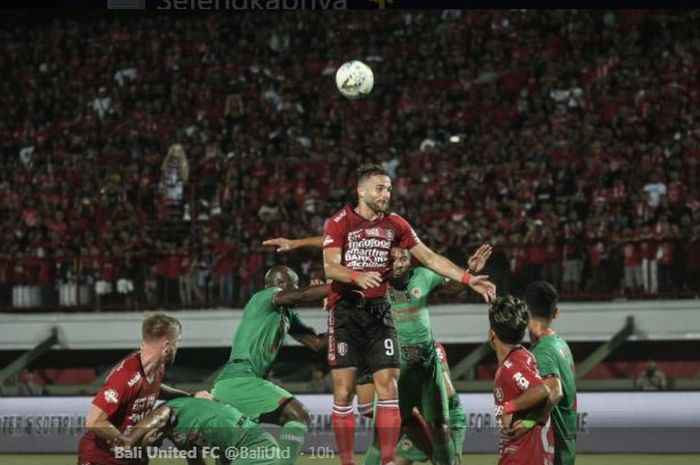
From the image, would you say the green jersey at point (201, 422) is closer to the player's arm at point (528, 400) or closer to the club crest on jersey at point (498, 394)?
the club crest on jersey at point (498, 394)

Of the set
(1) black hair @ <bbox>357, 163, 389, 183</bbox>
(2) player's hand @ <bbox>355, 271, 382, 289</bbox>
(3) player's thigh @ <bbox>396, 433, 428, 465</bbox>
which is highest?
(1) black hair @ <bbox>357, 163, 389, 183</bbox>

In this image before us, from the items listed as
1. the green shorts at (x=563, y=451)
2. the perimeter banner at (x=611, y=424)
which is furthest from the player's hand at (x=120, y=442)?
the perimeter banner at (x=611, y=424)

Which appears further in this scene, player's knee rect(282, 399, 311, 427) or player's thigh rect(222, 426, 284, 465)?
player's knee rect(282, 399, 311, 427)

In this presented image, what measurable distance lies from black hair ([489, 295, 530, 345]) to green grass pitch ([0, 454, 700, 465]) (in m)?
5.72

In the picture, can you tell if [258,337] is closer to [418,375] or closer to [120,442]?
[418,375]

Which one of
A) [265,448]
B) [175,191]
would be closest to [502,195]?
[175,191]

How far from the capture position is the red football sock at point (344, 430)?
8508 millimetres

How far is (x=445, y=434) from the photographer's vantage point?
9.43 metres

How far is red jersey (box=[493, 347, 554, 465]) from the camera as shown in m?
7.07

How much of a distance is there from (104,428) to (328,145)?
18.5 m

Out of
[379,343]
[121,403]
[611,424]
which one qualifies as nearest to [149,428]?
[121,403]

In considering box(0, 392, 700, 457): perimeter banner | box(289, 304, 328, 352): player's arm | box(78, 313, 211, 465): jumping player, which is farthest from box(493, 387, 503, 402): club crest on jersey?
box(0, 392, 700, 457): perimeter banner

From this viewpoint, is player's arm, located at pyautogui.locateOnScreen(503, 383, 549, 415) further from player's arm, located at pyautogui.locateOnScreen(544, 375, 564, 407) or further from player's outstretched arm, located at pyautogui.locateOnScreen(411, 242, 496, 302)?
player's outstretched arm, located at pyautogui.locateOnScreen(411, 242, 496, 302)

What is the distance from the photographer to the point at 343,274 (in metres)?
8.45
